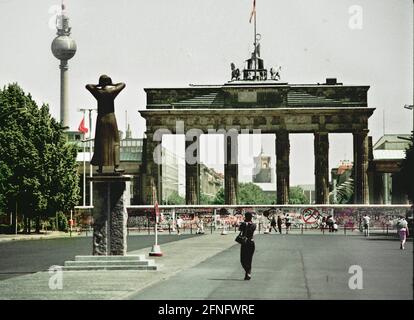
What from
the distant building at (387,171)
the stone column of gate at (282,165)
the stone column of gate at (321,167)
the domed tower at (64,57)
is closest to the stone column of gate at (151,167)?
the stone column of gate at (282,165)

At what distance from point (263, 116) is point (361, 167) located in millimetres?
13504

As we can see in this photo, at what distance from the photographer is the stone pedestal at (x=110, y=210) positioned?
1151 inches

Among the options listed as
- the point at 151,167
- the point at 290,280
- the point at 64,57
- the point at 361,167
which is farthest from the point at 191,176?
the point at 290,280

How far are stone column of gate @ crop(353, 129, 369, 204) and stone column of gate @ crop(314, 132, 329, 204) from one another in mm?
3503

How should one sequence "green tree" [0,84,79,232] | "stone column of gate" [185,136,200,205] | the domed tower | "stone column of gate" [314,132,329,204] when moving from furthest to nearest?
the domed tower
"stone column of gate" [314,132,329,204]
"stone column of gate" [185,136,200,205]
"green tree" [0,84,79,232]

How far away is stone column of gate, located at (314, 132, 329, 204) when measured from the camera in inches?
4336

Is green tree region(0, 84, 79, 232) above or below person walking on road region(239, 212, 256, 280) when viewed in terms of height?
above

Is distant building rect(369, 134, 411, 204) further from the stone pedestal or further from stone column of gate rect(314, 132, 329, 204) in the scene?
the stone pedestal

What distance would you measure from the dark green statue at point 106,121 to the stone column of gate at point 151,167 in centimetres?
8046

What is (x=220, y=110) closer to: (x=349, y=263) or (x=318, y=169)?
(x=318, y=169)

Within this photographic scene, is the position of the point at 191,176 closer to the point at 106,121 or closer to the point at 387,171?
the point at 387,171

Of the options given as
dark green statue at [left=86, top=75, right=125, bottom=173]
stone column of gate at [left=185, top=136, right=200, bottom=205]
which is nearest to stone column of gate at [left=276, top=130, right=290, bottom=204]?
stone column of gate at [left=185, top=136, right=200, bottom=205]

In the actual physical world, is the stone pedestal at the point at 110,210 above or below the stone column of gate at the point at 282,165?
below

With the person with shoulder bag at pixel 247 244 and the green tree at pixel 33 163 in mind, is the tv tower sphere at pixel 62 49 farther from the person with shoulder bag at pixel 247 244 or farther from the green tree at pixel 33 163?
the person with shoulder bag at pixel 247 244
